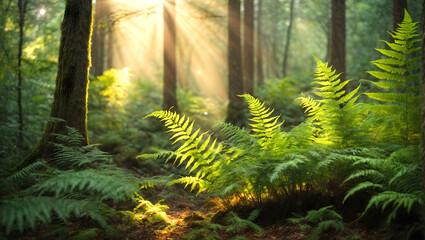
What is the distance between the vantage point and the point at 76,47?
5.05 m

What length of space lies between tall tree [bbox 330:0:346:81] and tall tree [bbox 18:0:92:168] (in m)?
8.22

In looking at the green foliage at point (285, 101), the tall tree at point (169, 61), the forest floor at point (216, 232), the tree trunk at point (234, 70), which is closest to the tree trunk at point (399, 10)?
the green foliage at point (285, 101)

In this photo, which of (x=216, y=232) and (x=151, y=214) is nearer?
(x=216, y=232)

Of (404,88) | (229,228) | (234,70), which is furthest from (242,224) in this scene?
(234,70)

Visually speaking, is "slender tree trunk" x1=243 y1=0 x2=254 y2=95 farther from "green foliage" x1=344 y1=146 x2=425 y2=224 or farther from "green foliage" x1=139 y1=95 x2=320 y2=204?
"green foliage" x1=344 y1=146 x2=425 y2=224

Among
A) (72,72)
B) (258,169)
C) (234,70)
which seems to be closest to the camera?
(258,169)

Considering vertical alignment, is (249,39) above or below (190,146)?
above

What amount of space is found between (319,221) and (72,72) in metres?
4.51

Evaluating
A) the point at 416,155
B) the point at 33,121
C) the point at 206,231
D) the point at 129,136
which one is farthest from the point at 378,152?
the point at 33,121

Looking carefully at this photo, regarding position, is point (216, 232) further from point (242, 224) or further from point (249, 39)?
point (249, 39)

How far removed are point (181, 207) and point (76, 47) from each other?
3346mm

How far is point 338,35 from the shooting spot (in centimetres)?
1014

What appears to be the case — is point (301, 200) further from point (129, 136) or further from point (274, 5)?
point (274, 5)

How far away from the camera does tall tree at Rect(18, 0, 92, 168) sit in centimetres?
495
